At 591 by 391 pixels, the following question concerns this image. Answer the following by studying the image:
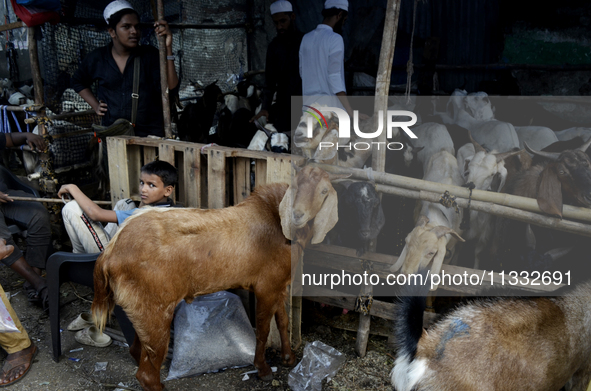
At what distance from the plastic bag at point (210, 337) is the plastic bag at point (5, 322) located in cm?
116

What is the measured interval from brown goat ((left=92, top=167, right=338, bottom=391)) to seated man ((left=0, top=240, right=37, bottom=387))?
35.0 inches

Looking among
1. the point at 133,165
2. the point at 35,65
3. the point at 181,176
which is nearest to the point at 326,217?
the point at 181,176

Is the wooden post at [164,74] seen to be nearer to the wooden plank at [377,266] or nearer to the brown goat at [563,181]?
the wooden plank at [377,266]

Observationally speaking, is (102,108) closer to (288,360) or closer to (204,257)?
(204,257)

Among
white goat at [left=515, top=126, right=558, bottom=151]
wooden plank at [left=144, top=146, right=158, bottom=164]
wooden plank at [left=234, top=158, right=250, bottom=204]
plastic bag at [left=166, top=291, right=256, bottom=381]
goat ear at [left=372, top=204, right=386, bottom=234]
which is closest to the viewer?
plastic bag at [left=166, top=291, right=256, bottom=381]

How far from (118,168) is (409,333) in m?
3.09

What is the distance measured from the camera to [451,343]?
2229 mm

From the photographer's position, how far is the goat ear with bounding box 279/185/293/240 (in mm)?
2953

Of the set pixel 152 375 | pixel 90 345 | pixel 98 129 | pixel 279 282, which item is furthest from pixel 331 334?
pixel 98 129

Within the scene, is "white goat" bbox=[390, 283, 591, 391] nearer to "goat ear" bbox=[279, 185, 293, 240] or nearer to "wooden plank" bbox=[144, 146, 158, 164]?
"goat ear" bbox=[279, 185, 293, 240]

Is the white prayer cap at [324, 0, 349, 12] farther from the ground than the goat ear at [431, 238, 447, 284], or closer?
farther from the ground

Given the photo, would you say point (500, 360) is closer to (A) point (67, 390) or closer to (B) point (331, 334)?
(B) point (331, 334)

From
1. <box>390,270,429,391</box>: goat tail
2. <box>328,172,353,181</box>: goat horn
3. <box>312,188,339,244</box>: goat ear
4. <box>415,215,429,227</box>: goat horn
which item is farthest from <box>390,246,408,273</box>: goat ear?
<box>390,270,429,391</box>: goat tail

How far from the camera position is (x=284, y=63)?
17.7 feet
